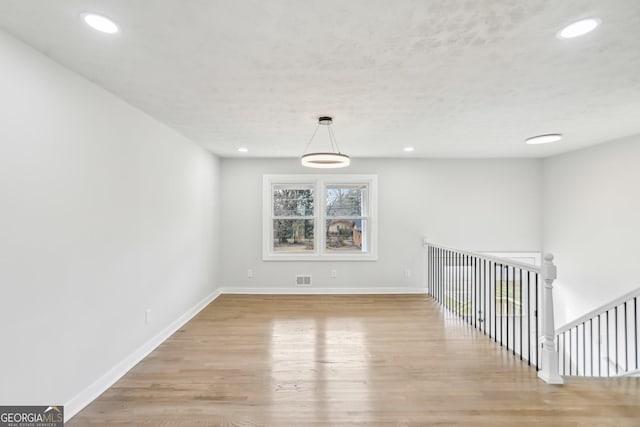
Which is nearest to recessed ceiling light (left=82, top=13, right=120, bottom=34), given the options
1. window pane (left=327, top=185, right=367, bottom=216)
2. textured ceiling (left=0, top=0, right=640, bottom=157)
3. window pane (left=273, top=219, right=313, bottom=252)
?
textured ceiling (left=0, top=0, right=640, bottom=157)

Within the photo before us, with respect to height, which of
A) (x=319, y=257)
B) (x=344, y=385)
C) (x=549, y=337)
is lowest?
(x=344, y=385)

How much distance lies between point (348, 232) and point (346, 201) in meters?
0.59

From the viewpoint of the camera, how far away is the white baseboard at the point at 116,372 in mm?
2107

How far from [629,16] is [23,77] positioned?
3457 millimetres

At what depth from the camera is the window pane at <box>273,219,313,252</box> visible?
5.52 m

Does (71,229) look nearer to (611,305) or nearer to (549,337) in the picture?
(549,337)

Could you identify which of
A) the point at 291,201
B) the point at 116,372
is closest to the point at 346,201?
the point at 291,201

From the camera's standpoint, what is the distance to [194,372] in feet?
8.71

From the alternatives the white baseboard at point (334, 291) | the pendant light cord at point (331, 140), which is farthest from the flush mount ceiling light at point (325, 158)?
the white baseboard at point (334, 291)

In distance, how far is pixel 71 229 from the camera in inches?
82.6

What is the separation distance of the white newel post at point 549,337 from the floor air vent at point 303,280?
3585mm

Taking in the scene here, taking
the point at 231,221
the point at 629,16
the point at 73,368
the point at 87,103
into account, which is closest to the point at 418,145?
the point at 629,16

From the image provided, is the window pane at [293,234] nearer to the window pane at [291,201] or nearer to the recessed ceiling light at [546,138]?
the window pane at [291,201]

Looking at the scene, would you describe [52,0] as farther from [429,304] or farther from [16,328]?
[429,304]
